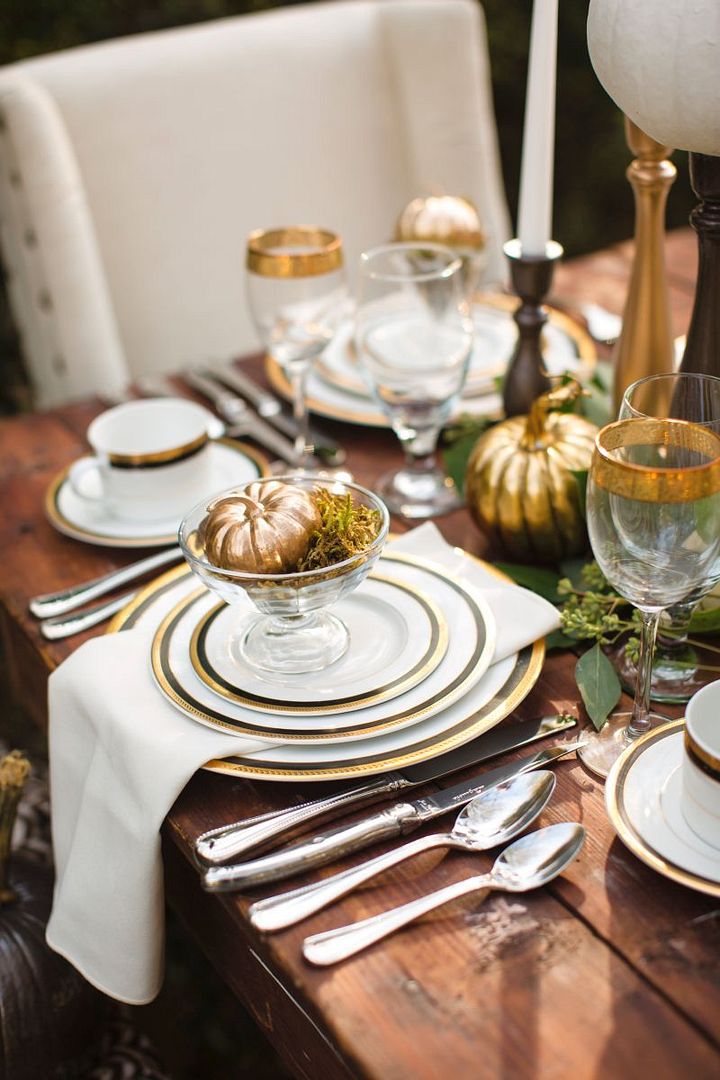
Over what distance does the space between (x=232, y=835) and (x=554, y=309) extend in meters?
0.88

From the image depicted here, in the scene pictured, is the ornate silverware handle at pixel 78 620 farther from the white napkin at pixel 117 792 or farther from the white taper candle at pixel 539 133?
the white taper candle at pixel 539 133

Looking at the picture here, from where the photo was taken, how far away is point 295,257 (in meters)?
1.03

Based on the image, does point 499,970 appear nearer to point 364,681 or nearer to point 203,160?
point 364,681

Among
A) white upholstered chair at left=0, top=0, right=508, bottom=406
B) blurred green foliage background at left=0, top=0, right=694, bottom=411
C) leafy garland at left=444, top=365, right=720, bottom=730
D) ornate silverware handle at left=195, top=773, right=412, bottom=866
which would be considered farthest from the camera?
blurred green foliage background at left=0, top=0, right=694, bottom=411

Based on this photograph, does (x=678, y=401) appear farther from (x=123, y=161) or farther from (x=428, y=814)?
(x=123, y=161)

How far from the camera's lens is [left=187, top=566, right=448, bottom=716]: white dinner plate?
27.7 inches

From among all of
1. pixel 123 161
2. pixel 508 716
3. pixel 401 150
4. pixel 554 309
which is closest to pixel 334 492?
pixel 508 716

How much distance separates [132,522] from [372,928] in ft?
1.64

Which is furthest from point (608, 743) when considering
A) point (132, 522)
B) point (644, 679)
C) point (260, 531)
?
point (132, 522)

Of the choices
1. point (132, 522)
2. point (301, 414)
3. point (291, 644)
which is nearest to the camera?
point (291, 644)

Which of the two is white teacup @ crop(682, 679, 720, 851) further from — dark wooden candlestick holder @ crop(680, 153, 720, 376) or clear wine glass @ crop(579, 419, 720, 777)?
dark wooden candlestick holder @ crop(680, 153, 720, 376)

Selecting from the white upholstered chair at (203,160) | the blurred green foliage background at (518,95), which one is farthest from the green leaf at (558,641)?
the blurred green foliage background at (518,95)

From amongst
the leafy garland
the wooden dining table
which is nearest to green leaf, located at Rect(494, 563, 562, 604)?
the leafy garland

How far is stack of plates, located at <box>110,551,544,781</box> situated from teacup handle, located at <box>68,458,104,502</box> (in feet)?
0.64
